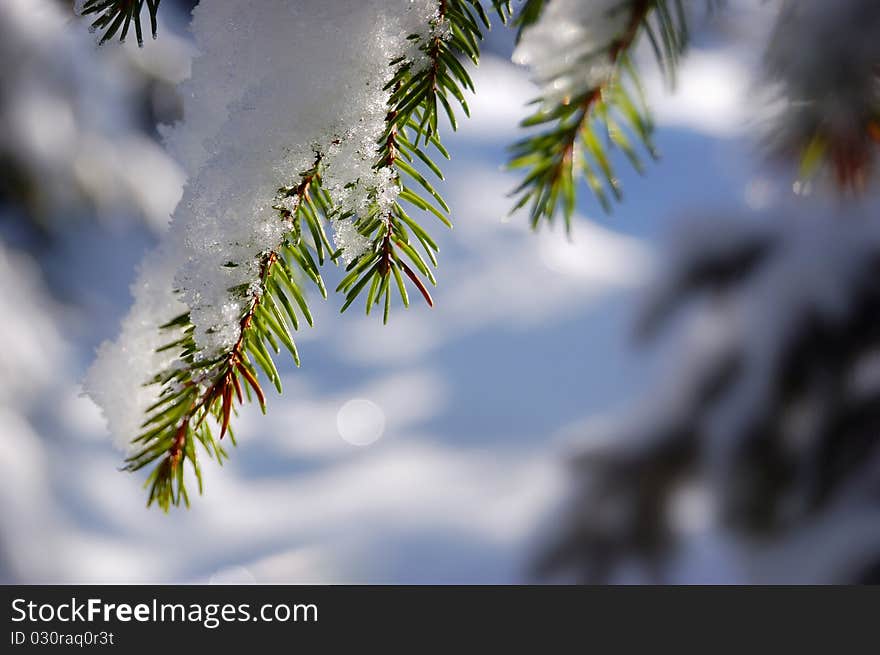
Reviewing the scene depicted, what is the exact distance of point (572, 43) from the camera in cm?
44

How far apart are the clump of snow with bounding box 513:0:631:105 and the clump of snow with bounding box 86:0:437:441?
117 millimetres

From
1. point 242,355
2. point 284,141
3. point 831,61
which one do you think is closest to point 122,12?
point 284,141

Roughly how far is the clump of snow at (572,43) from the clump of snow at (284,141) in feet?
0.38

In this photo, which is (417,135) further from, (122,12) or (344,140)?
(122,12)

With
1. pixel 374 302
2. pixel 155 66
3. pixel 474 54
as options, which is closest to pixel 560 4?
pixel 474 54

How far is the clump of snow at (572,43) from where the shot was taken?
44cm

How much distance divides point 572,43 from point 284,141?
0.77 feet

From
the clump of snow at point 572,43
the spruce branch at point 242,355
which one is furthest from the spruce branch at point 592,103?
the spruce branch at point 242,355

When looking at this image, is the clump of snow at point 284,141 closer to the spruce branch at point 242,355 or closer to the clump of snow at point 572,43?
the spruce branch at point 242,355

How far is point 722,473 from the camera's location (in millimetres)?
2299

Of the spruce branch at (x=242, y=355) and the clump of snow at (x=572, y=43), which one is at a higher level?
the clump of snow at (x=572, y=43)

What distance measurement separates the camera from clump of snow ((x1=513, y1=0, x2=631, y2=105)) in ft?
1.44

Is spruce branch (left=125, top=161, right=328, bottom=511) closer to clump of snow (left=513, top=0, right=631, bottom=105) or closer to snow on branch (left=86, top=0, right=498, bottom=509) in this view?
snow on branch (left=86, top=0, right=498, bottom=509)

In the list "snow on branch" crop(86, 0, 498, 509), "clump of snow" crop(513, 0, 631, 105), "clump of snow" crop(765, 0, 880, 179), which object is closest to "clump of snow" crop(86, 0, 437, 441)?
"snow on branch" crop(86, 0, 498, 509)
